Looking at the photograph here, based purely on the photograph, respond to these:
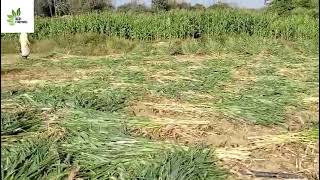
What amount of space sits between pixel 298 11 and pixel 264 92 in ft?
52.0

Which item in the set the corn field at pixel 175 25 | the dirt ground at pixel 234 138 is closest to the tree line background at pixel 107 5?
the corn field at pixel 175 25

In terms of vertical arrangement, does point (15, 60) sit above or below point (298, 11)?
below

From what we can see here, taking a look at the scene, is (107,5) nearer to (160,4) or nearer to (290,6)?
(160,4)

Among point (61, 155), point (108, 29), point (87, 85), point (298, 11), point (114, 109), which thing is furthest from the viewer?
point (298, 11)

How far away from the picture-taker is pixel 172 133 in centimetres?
457

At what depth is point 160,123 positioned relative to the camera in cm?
475

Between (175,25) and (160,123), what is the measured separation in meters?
13.4

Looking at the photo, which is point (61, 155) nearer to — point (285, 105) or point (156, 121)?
point (156, 121)

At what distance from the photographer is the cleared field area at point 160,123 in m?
3.41

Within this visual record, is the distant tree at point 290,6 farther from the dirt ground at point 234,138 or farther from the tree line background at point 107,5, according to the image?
the dirt ground at point 234,138

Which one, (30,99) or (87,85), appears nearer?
(30,99)

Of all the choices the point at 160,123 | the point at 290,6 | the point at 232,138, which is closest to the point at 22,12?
the point at 160,123

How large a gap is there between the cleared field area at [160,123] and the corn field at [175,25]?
8853mm

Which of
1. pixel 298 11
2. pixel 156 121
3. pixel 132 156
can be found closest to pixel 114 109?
pixel 156 121
